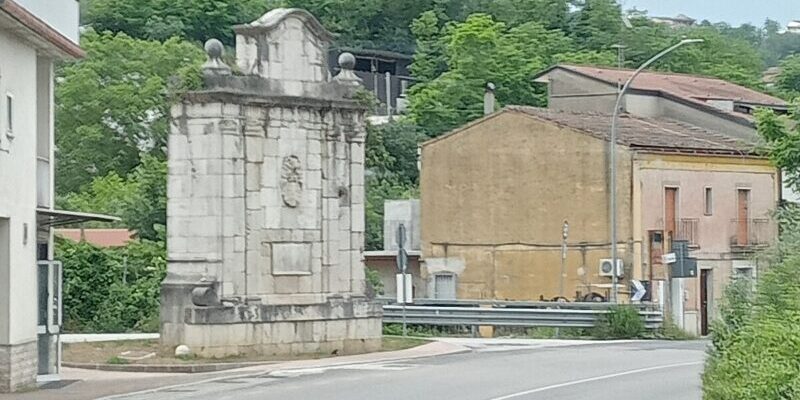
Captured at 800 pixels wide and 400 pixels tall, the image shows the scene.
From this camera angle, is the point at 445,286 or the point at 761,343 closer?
the point at 761,343

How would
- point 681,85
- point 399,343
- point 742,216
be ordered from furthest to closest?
point 681,85
point 742,216
point 399,343

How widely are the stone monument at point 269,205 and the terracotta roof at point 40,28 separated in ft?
16.7

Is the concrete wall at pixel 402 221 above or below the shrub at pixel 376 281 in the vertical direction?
above

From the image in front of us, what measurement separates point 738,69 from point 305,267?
66.7 m

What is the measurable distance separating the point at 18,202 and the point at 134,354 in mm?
8383

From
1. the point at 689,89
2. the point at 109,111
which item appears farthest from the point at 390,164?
the point at 689,89

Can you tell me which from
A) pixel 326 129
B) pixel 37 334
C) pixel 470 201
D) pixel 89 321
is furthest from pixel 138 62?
pixel 37 334

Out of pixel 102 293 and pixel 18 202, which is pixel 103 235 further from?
pixel 18 202

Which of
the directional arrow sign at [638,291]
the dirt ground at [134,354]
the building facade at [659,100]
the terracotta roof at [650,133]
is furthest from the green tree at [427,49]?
the dirt ground at [134,354]

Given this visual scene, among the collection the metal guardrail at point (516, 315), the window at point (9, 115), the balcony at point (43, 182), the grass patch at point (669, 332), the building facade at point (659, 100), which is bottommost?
the grass patch at point (669, 332)

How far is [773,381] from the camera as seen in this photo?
13.8 meters

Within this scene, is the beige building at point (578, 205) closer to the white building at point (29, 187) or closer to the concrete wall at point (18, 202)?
the white building at point (29, 187)

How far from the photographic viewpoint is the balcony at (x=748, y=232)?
184 feet

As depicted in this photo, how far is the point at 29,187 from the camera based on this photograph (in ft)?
87.3
